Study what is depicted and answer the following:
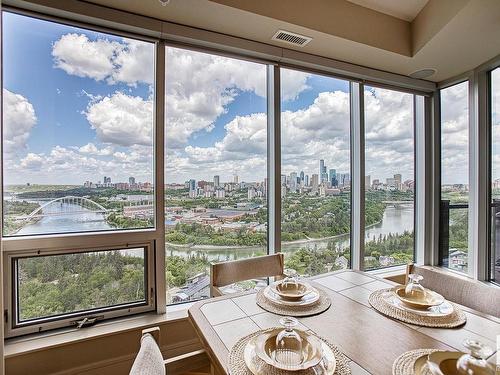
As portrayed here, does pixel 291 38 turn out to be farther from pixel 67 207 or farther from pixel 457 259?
pixel 457 259

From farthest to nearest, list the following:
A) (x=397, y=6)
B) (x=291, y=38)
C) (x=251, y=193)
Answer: (x=251, y=193) → (x=397, y=6) → (x=291, y=38)

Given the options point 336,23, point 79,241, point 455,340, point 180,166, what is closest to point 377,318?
point 455,340

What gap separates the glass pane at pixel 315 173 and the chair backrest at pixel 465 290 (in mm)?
1137

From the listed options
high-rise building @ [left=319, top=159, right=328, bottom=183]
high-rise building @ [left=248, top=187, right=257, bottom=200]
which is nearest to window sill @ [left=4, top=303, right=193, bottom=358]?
Result: high-rise building @ [left=248, top=187, right=257, bottom=200]

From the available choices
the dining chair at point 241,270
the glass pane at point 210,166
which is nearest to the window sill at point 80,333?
the glass pane at point 210,166

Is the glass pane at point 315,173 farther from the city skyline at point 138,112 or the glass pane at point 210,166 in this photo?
the glass pane at point 210,166

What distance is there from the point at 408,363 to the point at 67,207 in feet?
6.84

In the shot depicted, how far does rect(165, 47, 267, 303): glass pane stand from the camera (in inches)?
88.4

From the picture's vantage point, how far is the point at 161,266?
83.5 inches

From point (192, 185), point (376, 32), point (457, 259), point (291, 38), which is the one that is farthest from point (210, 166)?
point (457, 259)

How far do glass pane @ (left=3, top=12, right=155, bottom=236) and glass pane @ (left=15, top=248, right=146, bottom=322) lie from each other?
203 millimetres

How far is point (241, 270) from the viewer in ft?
5.90

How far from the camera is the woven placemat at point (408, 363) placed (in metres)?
0.88

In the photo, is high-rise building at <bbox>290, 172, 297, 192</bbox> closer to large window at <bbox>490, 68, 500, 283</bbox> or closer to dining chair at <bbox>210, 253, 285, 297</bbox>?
dining chair at <bbox>210, 253, 285, 297</bbox>
